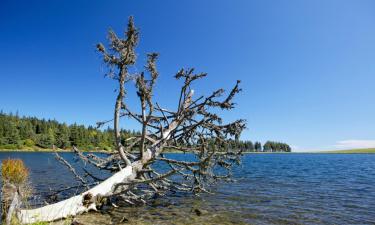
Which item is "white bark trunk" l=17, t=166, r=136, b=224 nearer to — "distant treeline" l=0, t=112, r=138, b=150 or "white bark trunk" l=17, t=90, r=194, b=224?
"white bark trunk" l=17, t=90, r=194, b=224

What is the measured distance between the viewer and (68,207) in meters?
9.34

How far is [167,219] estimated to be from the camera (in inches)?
462

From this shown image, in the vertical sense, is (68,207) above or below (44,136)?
below

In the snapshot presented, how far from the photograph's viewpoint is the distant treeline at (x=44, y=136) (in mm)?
142750

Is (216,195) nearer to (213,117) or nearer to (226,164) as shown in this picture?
(226,164)

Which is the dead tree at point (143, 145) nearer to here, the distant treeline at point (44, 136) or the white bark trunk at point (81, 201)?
the white bark trunk at point (81, 201)

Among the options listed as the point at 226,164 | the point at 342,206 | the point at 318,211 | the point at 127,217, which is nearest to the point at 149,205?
the point at 127,217

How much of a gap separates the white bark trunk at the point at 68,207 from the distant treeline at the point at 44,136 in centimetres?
12966

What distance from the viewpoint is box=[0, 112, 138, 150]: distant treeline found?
14275 cm

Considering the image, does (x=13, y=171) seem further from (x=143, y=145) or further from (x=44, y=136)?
(x=44, y=136)

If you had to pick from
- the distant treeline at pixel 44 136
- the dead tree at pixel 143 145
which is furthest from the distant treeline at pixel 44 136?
the dead tree at pixel 143 145

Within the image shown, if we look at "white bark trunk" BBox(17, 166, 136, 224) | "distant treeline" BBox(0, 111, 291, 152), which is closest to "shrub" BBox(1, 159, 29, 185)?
"white bark trunk" BBox(17, 166, 136, 224)

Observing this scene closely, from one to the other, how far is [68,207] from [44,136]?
169250 mm

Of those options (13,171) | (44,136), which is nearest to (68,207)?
(13,171)
